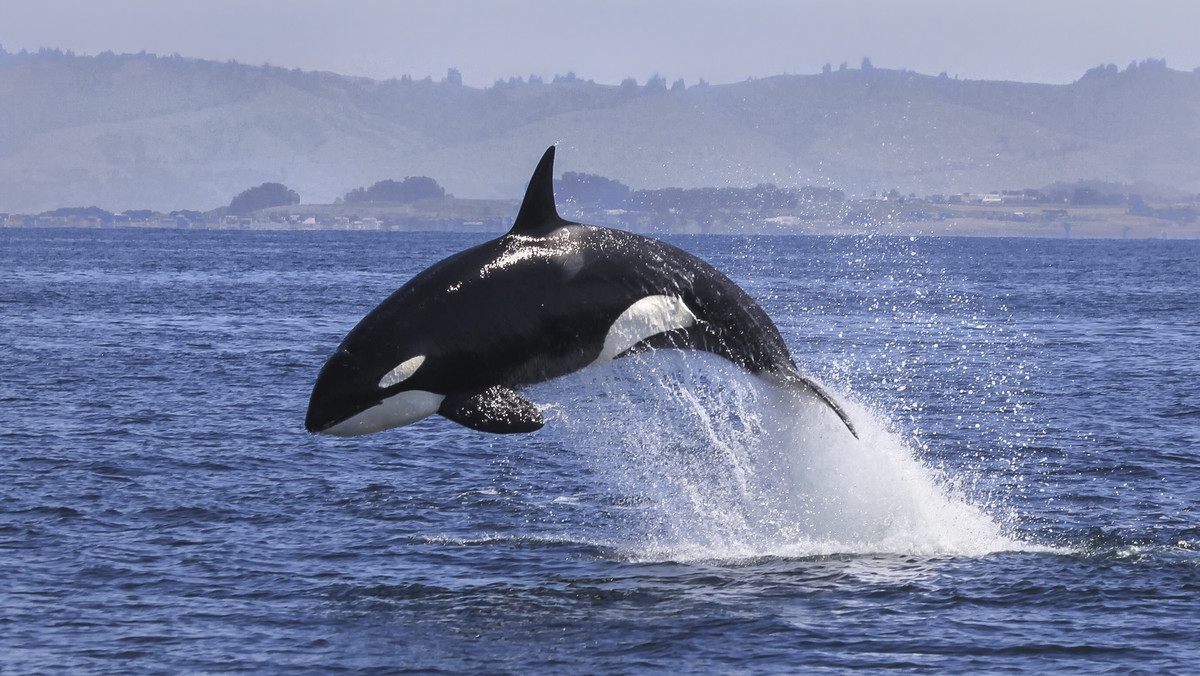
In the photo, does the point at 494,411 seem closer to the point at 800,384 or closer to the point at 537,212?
the point at 537,212

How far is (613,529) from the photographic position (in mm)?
21266

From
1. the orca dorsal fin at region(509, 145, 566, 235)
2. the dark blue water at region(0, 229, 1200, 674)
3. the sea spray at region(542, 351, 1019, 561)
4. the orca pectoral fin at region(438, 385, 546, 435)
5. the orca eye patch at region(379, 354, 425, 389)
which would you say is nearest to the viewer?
the orca pectoral fin at region(438, 385, 546, 435)

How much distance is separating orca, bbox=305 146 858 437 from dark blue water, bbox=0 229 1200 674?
65 centimetres

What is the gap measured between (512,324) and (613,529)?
7.45 meters

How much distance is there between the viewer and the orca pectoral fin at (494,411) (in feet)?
45.0

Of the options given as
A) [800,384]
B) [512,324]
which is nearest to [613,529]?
[800,384]

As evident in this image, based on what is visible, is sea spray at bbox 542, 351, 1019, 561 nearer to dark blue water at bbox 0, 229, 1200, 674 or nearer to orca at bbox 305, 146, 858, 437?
dark blue water at bbox 0, 229, 1200, 674

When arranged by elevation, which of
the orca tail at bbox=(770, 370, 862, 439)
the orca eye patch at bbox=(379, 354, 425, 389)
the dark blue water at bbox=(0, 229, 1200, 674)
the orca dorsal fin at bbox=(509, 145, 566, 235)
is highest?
the orca dorsal fin at bbox=(509, 145, 566, 235)

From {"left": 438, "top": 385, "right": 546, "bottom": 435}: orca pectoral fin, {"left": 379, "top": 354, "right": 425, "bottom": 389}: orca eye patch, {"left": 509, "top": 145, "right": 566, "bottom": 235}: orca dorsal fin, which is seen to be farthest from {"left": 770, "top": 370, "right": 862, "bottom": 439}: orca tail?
{"left": 379, "top": 354, "right": 425, "bottom": 389}: orca eye patch

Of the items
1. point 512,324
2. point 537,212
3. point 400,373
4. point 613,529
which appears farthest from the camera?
point 613,529

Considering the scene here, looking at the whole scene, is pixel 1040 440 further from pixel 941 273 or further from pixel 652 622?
pixel 941 273

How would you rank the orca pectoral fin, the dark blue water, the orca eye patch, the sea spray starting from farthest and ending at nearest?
the sea spray, the dark blue water, the orca eye patch, the orca pectoral fin

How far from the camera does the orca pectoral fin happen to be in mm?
13711

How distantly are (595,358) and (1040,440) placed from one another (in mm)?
17454
